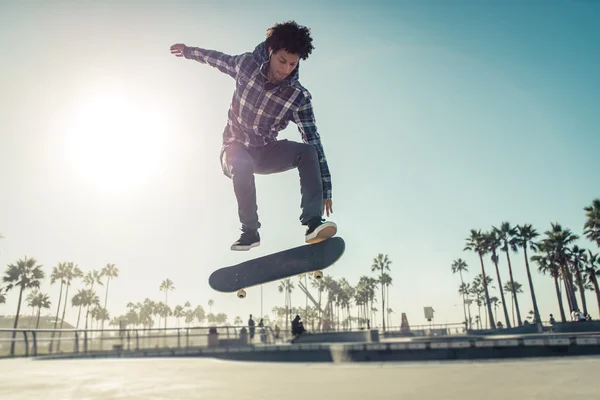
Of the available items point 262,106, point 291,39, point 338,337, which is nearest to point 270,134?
point 262,106

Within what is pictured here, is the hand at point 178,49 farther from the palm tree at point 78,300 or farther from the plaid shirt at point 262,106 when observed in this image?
the palm tree at point 78,300

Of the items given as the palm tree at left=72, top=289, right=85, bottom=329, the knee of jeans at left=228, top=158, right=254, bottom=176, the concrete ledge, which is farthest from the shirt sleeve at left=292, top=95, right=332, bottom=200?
the palm tree at left=72, top=289, right=85, bottom=329

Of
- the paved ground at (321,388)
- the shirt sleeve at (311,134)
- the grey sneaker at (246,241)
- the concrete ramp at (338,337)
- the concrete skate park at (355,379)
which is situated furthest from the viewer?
the concrete ramp at (338,337)

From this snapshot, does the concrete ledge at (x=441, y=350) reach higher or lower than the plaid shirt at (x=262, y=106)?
lower

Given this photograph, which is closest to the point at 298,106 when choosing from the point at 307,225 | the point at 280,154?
the point at 280,154

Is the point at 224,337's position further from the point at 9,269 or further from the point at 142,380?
the point at 9,269

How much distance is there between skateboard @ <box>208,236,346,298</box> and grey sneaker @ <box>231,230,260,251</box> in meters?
0.29

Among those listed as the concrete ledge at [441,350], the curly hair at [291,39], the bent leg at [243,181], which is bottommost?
the concrete ledge at [441,350]

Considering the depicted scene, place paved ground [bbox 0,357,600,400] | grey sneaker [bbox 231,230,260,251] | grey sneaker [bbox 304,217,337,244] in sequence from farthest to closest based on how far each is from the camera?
1. grey sneaker [bbox 231,230,260,251]
2. grey sneaker [bbox 304,217,337,244]
3. paved ground [bbox 0,357,600,400]

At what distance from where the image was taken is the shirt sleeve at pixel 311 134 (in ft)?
16.1

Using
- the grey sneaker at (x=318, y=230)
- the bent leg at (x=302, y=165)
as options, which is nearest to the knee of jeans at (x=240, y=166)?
the bent leg at (x=302, y=165)

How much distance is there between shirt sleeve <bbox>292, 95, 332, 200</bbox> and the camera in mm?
4910

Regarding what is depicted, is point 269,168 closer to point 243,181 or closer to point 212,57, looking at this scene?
point 243,181

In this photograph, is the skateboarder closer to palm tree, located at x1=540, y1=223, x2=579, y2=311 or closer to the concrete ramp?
the concrete ramp
